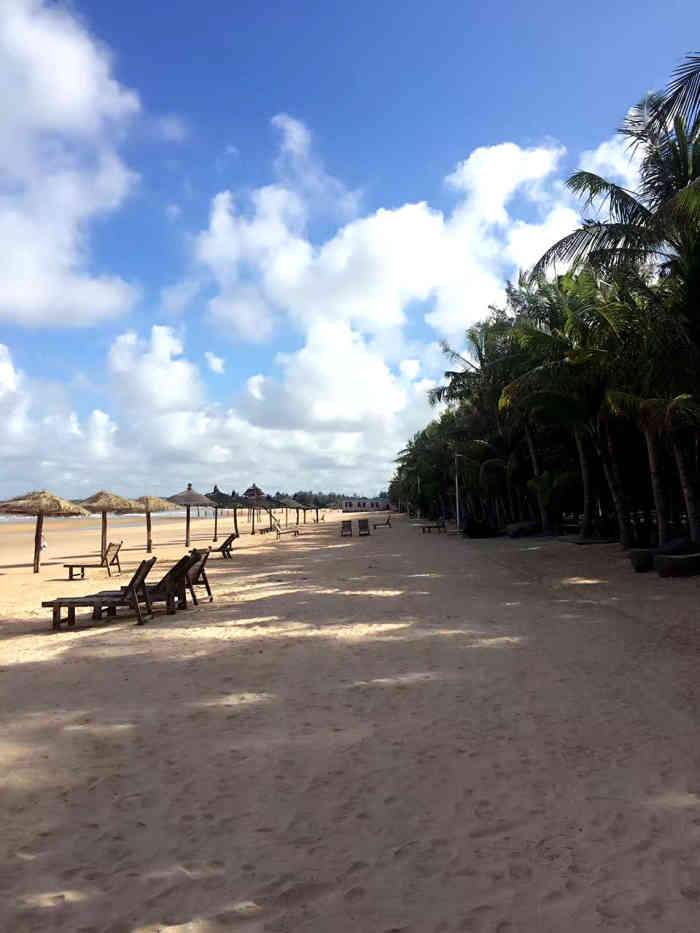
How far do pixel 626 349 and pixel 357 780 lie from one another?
1052 centimetres

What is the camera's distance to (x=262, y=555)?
2038cm

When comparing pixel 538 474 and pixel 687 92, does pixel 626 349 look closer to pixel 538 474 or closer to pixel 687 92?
pixel 687 92

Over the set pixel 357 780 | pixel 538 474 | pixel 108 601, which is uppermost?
pixel 538 474

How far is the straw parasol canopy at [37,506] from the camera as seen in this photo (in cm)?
1670

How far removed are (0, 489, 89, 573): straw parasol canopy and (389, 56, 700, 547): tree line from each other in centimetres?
1222

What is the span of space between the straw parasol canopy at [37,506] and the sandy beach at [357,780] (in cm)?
1043

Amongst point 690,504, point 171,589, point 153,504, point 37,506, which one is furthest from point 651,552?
point 153,504

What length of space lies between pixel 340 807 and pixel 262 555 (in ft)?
57.6

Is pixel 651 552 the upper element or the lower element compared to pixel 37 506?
lower

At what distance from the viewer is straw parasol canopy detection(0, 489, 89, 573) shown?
54.8 ft

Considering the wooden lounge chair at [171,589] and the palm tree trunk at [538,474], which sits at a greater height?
the palm tree trunk at [538,474]

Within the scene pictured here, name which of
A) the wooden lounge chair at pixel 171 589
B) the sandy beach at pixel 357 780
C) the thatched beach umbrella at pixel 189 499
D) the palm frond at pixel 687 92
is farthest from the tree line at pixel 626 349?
the thatched beach umbrella at pixel 189 499

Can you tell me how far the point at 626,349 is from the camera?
1170cm

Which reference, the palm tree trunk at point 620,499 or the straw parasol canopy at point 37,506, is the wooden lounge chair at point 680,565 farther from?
the straw parasol canopy at point 37,506
